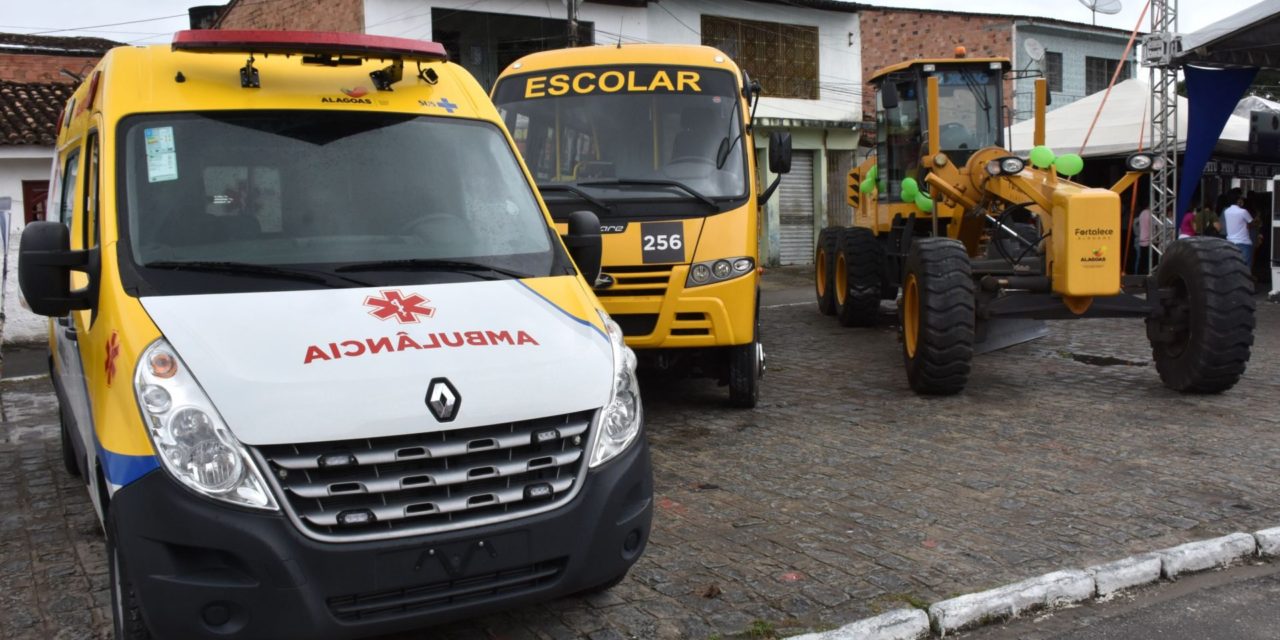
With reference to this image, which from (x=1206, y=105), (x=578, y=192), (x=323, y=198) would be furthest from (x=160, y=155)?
(x=1206, y=105)

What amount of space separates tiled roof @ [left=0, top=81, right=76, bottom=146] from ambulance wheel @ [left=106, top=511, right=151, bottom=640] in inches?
534

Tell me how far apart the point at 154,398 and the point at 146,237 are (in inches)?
37.7

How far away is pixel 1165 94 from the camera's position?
48.9 ft

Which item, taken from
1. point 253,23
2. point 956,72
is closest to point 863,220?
point 956,72

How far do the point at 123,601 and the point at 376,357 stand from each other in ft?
3.76

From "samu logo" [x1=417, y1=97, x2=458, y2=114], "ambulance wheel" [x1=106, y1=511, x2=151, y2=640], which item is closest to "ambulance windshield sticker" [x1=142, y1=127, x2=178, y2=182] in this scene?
"samu logo" [x1=417, y1=97, x2=458, y2=114]

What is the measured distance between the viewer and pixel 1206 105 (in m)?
15.1

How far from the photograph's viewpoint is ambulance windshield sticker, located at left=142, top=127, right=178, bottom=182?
14.1 ft

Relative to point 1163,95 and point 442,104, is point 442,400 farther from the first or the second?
point 1163,95

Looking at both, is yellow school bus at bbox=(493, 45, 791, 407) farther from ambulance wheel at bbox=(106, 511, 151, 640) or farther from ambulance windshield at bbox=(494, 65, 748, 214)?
ambulance wheel at bbox=(106, 511, 151, 640)

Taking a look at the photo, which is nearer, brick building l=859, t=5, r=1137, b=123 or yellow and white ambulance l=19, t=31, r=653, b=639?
yellow and white ambulance l=19, t=31, r=653, b=639

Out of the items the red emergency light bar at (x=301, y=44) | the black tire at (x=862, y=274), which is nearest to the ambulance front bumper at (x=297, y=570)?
the red emergency light bar at (x=301, y=44)

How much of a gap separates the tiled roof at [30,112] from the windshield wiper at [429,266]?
521 inches

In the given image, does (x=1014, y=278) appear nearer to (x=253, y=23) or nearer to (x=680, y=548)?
(x=680, y=548)
